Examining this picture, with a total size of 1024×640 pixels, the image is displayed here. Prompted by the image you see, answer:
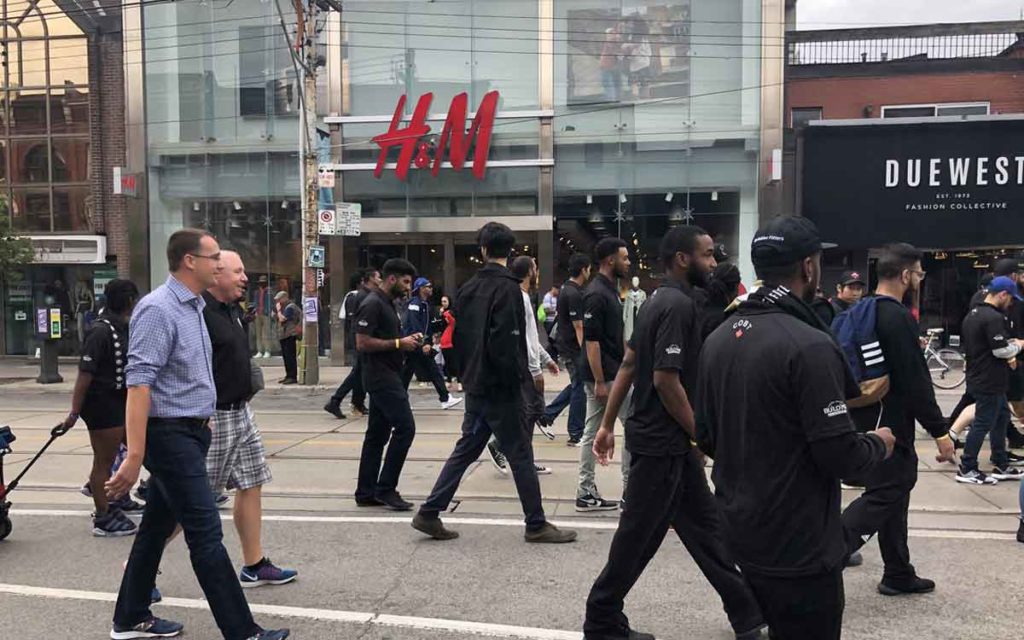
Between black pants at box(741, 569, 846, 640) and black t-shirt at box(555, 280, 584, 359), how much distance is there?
517 centimetres

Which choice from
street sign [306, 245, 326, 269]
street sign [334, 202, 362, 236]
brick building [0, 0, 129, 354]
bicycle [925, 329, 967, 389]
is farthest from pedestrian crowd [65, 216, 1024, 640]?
brick building [0, 0, 129, 354]

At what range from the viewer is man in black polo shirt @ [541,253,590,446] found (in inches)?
299

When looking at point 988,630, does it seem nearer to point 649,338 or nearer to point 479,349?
point 649,338

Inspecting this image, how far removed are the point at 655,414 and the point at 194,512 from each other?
217cm

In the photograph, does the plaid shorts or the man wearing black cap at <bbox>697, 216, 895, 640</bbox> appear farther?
the plaid shorts

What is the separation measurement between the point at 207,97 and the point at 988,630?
1984 centimetres

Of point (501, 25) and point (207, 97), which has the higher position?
point (501, 25)

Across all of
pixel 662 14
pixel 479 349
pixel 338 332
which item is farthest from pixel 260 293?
pixel 479 349

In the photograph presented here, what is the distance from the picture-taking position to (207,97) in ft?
64.3

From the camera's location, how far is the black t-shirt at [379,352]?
6.07 meters

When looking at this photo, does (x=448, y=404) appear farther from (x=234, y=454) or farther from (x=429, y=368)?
(x=234, y=454)

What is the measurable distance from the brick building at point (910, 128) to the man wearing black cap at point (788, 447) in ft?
55.1

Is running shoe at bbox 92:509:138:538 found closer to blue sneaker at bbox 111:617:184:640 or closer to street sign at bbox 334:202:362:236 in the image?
blue sneaker at bbox 111:617:184:640

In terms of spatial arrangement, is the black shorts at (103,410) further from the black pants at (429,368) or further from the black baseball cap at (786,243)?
the black pants at (429,368)
